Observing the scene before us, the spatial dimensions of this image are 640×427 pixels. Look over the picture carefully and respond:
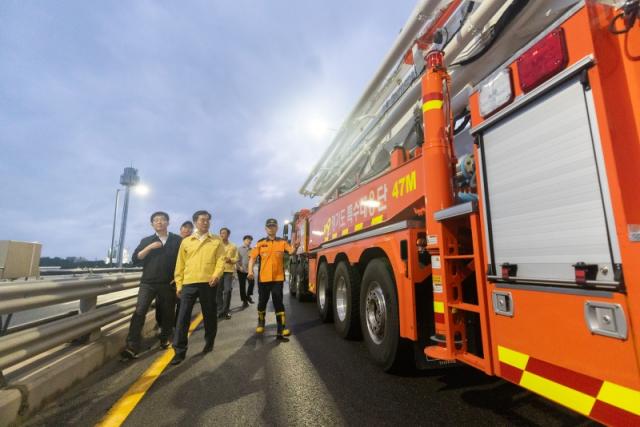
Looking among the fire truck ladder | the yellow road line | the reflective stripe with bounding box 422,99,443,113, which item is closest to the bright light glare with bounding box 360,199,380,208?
the reflective stripe with bounding box 422,99,443,113

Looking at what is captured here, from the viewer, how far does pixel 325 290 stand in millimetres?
5891

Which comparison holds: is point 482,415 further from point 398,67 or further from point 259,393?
point 398,67

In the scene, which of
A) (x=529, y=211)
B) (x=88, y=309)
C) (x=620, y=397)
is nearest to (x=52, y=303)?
(x=88, y=309)

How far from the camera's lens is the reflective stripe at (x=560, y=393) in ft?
5.26

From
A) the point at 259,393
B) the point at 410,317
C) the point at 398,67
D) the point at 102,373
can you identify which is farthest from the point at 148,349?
the point at 398,67

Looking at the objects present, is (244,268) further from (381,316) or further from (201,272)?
(381,316)

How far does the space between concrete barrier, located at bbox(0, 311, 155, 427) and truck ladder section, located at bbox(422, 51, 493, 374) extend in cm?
300

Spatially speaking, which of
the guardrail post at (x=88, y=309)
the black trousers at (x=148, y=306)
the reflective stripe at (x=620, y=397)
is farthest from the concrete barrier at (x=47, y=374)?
the reflective stripe at (x=620, y=397)

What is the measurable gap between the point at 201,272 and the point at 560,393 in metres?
3.88

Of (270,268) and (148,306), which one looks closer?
(148,306)

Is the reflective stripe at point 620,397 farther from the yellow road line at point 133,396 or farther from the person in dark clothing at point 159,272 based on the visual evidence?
the person in dark clothing at point 159,272

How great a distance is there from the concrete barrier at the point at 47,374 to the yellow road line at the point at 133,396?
20.9 inches

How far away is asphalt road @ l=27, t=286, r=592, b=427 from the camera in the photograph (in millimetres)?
2471

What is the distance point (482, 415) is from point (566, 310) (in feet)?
4.21
